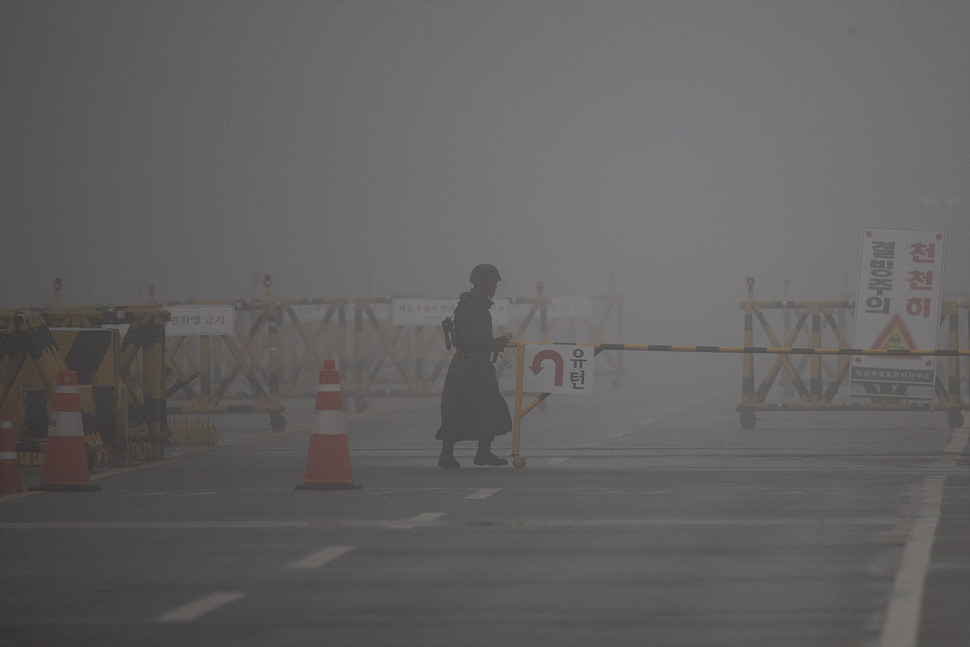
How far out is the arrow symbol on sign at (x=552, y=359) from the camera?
41.5 feet

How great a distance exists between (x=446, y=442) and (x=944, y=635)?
7.56 metres

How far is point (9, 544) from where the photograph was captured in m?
7.60

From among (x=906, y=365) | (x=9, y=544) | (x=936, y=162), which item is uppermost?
(x=936, y=162)

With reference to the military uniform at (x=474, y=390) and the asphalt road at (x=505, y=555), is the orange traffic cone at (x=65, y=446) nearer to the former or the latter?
the asphalt road at (x=505, y=555)

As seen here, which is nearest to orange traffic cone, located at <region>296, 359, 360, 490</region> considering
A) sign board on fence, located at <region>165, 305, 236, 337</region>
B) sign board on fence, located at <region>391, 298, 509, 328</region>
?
sign board on fence, located at <region>165, 305, 236, 337</region>

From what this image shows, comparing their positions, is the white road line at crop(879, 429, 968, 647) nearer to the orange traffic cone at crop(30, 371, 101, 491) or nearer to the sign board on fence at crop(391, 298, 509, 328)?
the orange traffic cone at crop(30, 371, 101, 491)

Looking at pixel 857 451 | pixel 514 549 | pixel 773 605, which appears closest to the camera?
pixel 773 605

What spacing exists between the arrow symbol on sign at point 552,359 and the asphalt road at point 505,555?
0.81 meters

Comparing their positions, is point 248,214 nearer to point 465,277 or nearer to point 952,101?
point 465,277

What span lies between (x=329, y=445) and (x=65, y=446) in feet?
6.64

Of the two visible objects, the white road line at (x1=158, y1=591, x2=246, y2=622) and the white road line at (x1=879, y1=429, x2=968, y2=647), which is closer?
the white road line at (x1=879, y1=429, x2=968, y2=647)

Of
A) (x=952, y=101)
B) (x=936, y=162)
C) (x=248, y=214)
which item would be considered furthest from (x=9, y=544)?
(x=952, y=101)

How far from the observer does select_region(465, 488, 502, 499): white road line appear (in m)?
9.83

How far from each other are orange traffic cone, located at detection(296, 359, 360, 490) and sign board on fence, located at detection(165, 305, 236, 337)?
29.5 feet
